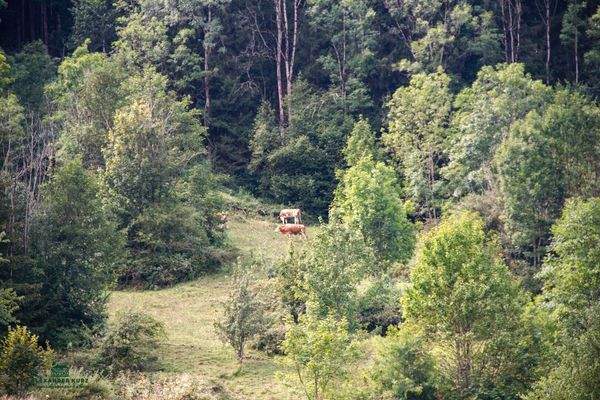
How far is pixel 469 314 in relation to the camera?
3406 centimetres

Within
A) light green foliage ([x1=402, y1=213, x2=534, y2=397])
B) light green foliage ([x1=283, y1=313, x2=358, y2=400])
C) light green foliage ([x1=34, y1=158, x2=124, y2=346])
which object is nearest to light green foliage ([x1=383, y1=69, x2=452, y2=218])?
light green foliage ([x1=402, y1=213, x2=534, y2=397])

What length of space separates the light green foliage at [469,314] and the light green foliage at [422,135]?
27.0 m

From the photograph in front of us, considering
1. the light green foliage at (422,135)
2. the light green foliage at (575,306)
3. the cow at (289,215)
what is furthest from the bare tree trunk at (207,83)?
the light green foliage at (575,306)

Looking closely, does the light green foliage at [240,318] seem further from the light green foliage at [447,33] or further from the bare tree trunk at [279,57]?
the bare tree trunk at [279,57]

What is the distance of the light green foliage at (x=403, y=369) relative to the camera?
107 feet

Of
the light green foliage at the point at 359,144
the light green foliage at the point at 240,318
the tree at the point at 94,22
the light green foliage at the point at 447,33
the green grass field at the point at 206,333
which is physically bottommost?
the green grass field at the point at 206,333

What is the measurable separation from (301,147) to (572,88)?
21446 mm

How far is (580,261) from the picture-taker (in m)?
38.4

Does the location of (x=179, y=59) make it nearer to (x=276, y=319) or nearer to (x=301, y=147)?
(x=301, y=147)

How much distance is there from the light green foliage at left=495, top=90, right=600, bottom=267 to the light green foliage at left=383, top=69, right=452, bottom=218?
10.9 m

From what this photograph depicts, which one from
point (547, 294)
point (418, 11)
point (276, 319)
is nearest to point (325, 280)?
point (276, 319)

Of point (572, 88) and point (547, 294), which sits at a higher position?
point (572, 88)

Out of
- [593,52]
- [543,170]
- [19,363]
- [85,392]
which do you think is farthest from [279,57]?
[19,363]

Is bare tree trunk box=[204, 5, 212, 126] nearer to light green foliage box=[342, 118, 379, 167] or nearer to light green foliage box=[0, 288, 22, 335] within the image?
light green foliage box=[342, 118, 379, 167]
